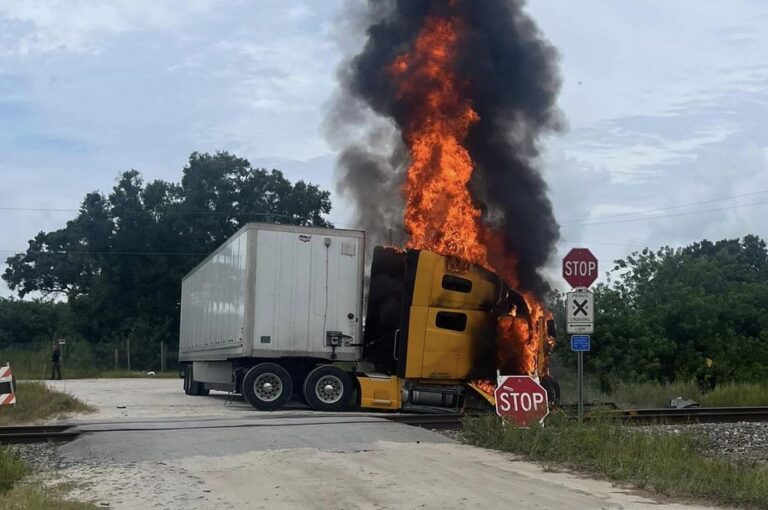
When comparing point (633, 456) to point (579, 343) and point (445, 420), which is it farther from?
point (445, 420)

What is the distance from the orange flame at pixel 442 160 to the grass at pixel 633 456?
5.91m

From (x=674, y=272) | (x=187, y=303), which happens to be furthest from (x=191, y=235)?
(x=674, y=272)

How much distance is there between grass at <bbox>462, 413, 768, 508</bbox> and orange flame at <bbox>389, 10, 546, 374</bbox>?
591 cm

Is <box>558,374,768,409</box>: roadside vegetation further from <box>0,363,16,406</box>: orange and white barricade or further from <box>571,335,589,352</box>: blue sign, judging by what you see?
<box>0,363,16,406</box>: orange and white barricade

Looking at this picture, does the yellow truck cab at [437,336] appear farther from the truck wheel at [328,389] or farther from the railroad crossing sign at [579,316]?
the railroad crossing sign at [579,316]

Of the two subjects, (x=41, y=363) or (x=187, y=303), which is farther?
(x=41, y=363)

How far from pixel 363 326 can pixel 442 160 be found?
13.7 feet

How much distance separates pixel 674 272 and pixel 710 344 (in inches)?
241

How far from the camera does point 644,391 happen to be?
2573 cm

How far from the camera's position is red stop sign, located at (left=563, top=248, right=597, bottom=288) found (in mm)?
14633

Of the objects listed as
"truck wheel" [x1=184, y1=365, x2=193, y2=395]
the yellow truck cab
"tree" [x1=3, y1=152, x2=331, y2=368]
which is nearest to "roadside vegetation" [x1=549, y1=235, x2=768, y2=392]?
the yellow truck cab

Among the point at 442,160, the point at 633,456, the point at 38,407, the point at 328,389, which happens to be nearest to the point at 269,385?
the point at 328,389

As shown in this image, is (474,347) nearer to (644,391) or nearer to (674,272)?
(644,391)

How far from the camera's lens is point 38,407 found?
21.1 metres
